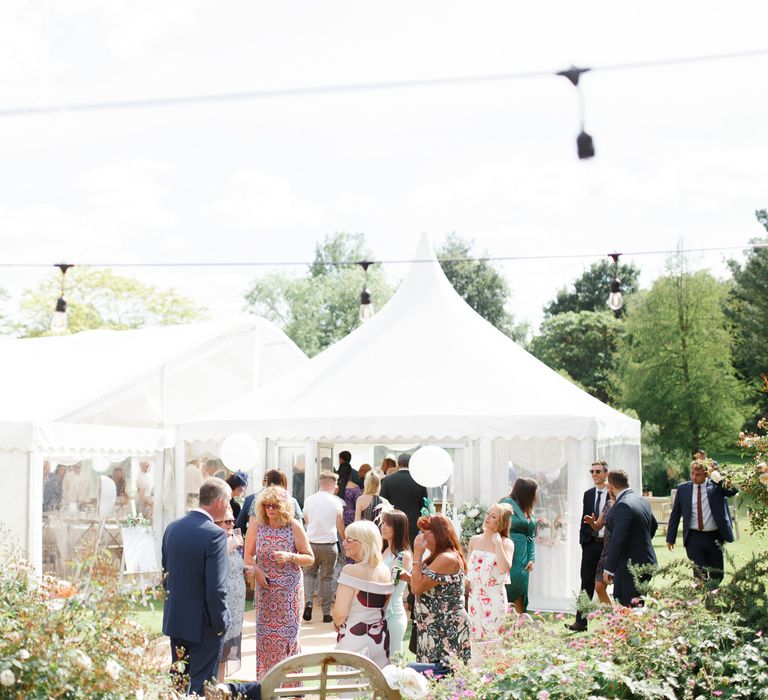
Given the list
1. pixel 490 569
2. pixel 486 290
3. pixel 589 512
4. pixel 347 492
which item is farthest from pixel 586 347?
pixel 490 569

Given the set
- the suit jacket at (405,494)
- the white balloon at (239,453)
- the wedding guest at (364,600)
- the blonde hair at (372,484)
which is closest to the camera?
the wedding guest at (364,600)

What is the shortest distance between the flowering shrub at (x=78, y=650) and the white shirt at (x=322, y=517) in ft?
19.4

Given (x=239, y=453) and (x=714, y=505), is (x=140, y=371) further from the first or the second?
(x=714, y=505)

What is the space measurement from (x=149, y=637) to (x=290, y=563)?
2722mm

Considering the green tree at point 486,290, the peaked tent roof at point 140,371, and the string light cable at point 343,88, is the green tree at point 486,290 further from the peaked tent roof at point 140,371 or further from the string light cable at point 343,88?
the string light cable at point 343,88

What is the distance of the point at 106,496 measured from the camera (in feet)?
38.5

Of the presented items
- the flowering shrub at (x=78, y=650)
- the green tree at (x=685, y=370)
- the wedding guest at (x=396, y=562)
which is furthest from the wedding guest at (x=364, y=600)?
the green tree at (x=685, y=370)

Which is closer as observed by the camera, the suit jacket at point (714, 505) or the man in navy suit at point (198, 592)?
the man in navy suit at point (198, 592)

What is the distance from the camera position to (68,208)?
69.1 metres

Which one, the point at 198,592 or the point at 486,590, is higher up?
the point at 198,592

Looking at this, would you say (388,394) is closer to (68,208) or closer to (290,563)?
(290,563)

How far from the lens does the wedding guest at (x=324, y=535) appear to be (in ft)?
32.1

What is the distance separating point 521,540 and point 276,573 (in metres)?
2.66

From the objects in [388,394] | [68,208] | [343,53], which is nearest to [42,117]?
[343,53]
